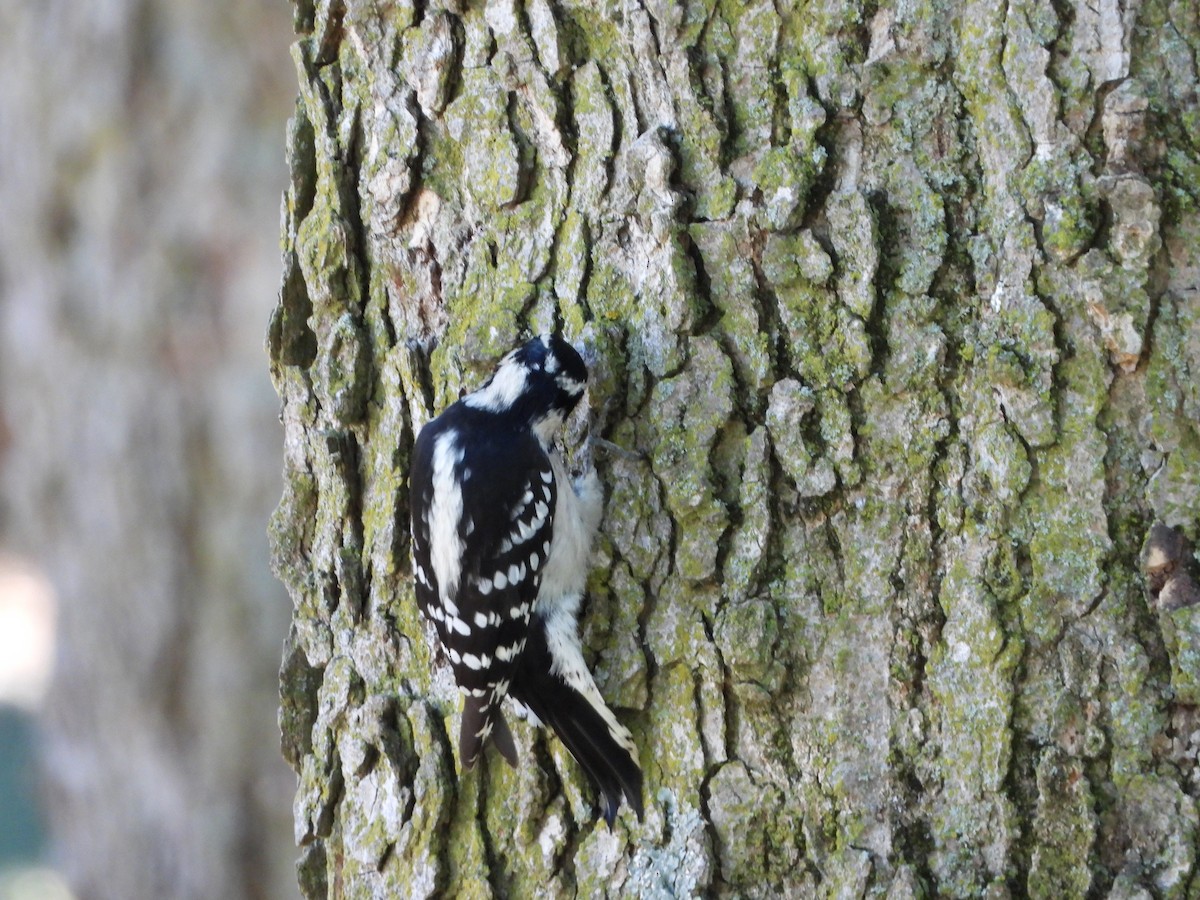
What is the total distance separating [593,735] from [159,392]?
11.2ft

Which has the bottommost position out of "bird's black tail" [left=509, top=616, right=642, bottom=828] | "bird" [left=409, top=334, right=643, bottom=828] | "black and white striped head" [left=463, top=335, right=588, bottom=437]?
"bird's black tail" [left=509, top=616, right=642, bottom=828]

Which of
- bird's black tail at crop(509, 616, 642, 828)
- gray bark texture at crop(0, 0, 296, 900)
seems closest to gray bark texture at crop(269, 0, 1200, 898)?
bird's black tail at crop(509, 616, 642, 828)

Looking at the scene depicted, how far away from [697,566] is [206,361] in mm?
3355

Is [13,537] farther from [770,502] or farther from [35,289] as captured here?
[770,502]

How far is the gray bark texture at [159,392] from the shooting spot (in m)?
4.79

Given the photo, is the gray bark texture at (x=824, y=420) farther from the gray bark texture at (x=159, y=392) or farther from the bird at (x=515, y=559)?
the gray bark texture at (x=159, y=392)

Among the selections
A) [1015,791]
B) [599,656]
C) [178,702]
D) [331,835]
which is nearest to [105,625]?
[178,702]

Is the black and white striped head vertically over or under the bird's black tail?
over

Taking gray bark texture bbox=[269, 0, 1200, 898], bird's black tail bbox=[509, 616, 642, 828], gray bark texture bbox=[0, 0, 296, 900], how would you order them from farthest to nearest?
gray bark texture bbox=[0, 0, 296, 900] → bird's black tail bbox=[509, 616, 642, 828] → gray bark texture bbox=[269, 0, 1200, 898]

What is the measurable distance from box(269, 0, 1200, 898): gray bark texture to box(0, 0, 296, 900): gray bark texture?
2583 millimetres

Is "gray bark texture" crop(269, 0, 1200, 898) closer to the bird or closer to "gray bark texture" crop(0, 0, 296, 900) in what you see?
the bird

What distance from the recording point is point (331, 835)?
2486 mm

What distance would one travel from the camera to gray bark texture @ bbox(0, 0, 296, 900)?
4.79 metres

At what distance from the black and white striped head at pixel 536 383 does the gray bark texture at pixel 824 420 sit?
54 mm
